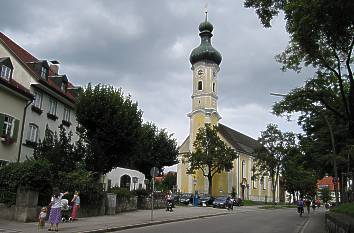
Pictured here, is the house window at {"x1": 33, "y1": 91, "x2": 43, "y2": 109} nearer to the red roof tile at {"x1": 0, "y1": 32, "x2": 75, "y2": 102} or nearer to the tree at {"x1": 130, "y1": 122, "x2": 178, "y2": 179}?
the red roof tile at {"x1": 0, "y1": 32, "x2": 75, "y2": 102}

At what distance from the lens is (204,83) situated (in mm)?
81250

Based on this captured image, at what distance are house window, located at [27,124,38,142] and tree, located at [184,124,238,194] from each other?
122ft

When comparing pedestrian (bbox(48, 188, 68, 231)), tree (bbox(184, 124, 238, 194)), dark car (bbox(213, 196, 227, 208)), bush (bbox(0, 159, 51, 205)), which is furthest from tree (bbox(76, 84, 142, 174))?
tree (bbox(184, 124, 238, 194))

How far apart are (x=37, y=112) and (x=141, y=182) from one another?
2490 cm

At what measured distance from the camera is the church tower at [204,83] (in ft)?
264

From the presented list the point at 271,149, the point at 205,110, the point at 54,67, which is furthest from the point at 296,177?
the point at 54,67

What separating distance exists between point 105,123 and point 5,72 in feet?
25.3

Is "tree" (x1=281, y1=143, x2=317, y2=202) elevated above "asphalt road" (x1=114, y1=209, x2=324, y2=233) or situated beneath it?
elevated above

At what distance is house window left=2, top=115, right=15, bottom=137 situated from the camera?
95.9 feet

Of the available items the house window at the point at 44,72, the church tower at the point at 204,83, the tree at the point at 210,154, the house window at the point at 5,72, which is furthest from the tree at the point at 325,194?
the house window at the point at 5,72

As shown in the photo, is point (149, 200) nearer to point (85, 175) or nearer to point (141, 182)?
point (85, 175)

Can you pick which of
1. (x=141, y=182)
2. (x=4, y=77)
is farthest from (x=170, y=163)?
(x=4, y=77)

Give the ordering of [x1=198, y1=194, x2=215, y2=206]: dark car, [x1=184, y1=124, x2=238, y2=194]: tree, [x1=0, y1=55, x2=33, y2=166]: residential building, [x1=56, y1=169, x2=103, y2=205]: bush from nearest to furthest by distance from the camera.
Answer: [x1=56, y1=169, x2=103, y2=205]: bush → [x1=0, y1=55, x2=33, y2=166]: residential building → [x1=198, y1=194, x2=215, y2=206]: dark car → [x1=184, y1=124, x2=238, y2=194]: tree

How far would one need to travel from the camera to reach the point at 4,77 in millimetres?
29984
